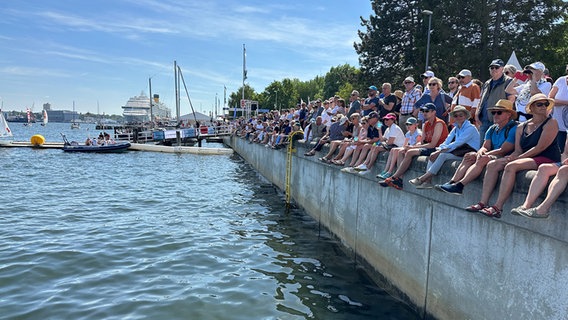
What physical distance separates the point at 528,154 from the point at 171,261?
7.36 meters

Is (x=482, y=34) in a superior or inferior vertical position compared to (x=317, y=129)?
superior

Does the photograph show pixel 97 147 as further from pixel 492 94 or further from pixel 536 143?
pixel 536 143

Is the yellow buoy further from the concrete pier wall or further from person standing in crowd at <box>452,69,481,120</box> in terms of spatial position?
person standing in crowd at <box>452,69,481,120</box>

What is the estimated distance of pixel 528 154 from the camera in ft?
15.8

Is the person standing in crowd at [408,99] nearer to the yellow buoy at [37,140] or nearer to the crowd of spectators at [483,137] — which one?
the crowd of spectators at [483,137]

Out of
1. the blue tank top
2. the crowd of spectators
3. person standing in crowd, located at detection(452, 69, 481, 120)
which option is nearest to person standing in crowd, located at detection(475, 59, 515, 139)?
the crowd of spectators

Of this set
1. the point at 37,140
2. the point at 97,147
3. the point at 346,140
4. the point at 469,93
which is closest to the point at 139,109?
the point at 37,140

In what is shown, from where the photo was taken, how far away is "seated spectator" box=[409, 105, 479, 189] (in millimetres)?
6246

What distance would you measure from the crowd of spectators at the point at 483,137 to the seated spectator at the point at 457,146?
0.05 ft

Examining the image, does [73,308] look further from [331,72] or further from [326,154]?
[331,72]

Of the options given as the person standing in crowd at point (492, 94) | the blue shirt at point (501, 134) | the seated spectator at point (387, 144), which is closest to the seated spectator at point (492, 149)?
the blue shirt at point (501, 134)

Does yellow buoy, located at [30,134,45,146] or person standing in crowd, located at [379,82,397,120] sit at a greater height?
person standing in crowd, located at [379,82,397,120]

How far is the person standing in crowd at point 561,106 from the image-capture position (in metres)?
5.45

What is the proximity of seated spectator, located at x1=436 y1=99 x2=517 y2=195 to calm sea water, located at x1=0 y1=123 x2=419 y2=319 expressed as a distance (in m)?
2.40
